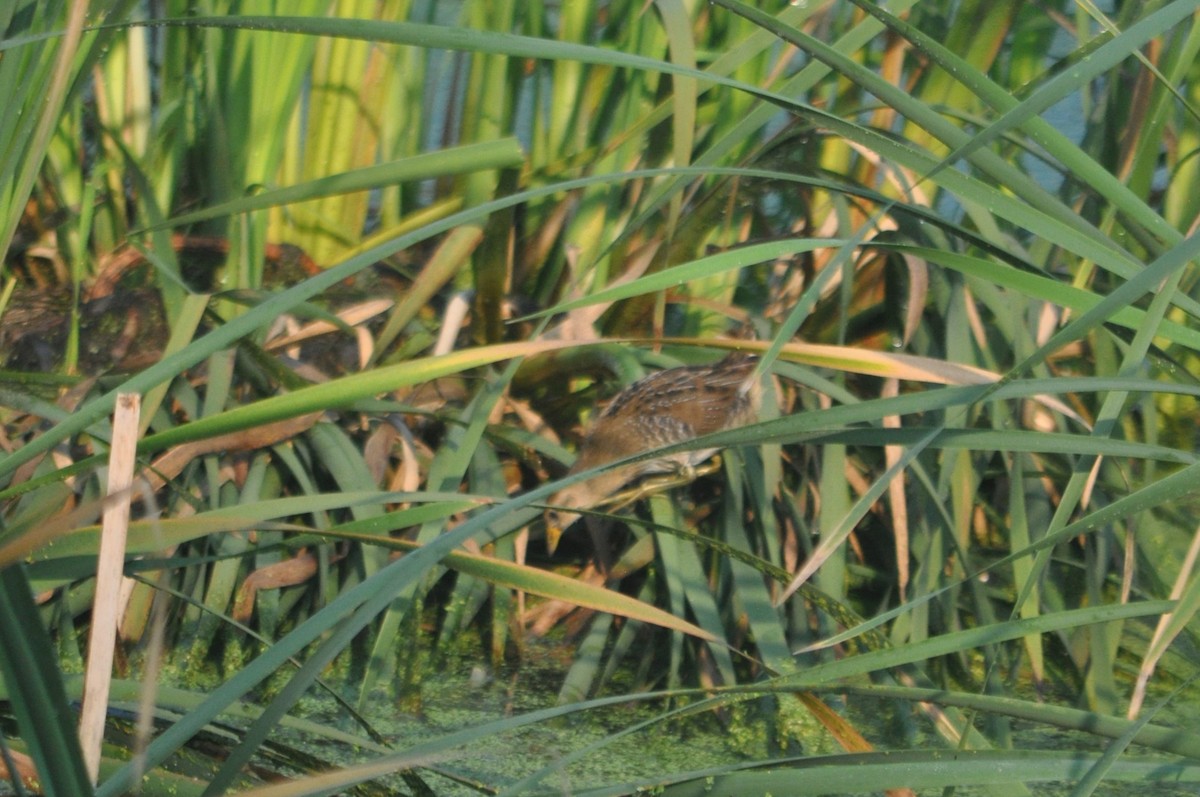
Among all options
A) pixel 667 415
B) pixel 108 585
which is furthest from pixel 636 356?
pixel 108 585

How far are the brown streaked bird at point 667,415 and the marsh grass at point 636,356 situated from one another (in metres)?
0.05

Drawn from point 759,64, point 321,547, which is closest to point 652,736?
point 321,547

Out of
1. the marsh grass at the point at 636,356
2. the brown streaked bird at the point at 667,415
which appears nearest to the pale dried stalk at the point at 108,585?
the marsh grass at the point at 636,356

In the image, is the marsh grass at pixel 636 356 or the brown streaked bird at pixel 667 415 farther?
the brown streaked bird at pixel 667 415

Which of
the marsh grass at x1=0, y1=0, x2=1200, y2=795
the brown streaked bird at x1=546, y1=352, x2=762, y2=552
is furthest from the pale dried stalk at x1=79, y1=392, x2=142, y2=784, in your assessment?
the brown streaked bird at x1=546, y1=352, x2=762, y2=552

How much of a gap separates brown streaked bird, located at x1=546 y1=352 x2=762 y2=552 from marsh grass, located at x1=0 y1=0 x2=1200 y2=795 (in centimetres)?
5

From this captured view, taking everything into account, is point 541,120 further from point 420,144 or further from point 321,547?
point 321,547

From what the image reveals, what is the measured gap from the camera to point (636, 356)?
6.65ft

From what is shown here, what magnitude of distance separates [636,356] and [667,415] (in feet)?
0.35

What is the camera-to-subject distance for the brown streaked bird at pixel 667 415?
1930 mm

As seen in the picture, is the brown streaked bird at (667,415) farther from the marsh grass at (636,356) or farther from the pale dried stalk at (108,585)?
the pale dried stalk at (108,585)

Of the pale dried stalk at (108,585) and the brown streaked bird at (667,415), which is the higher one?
the pale dried stalk at (108,585)

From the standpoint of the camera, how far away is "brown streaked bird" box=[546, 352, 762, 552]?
6.33ft

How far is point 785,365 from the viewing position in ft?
6.07
